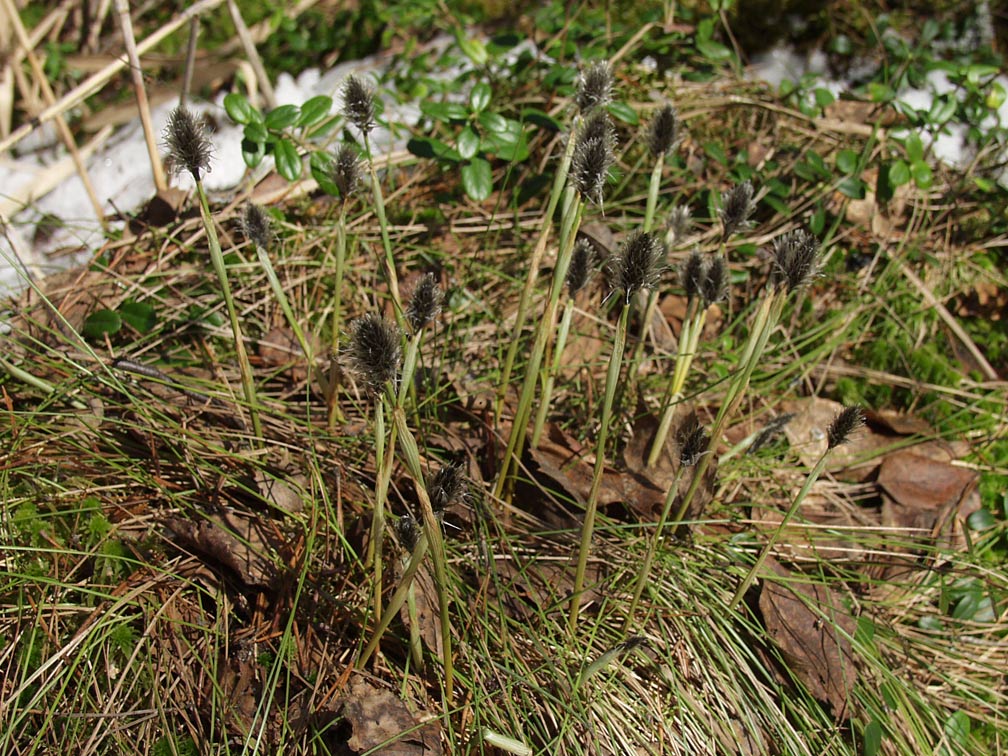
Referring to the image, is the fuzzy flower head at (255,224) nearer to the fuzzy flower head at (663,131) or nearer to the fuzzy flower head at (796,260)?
the fuzzy flower head at (663,131)

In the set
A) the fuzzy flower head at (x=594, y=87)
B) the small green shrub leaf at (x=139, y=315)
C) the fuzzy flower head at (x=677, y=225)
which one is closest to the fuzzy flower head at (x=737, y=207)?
the fuzzy flower head at (x=677, y=225)

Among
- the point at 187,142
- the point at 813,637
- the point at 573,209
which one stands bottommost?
the point at 813,637

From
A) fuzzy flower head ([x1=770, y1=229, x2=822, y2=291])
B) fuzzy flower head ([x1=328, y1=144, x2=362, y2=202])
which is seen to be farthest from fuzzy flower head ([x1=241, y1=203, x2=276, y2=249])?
fuzzy flower head ([x1=770, y1=229, x2=822, y2=291])

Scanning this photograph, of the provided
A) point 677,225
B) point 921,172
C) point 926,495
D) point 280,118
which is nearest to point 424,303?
point 677,225

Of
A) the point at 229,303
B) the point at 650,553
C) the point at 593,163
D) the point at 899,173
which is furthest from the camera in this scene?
the point at 899,173

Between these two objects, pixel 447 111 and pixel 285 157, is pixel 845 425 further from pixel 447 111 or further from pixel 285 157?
pixel 285 157

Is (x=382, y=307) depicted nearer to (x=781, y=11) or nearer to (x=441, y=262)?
(x=441, y=262)
